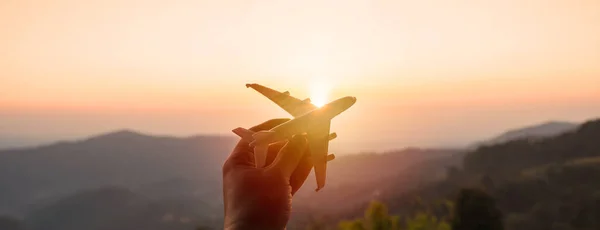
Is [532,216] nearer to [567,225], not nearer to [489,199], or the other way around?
[567,225]

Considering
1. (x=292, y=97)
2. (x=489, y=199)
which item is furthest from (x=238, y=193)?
(x=489, y=199)

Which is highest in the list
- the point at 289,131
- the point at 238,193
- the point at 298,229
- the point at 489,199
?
the point at 289,131

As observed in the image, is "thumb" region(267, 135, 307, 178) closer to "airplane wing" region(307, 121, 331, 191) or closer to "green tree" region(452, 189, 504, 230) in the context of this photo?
"airplane wing" region(307, 121, 331, 191)

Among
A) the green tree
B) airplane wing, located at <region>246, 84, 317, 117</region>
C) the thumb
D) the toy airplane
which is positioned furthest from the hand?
the green tree

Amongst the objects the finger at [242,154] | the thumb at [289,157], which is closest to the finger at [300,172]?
the thumb at [289,157]

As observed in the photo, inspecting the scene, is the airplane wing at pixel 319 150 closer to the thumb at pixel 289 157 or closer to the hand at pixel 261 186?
the thumb at pixel 289 157
